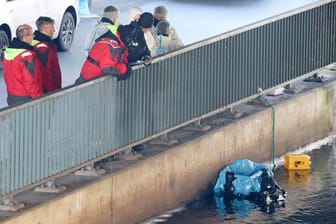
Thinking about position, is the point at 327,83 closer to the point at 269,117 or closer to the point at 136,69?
the point at 269,117

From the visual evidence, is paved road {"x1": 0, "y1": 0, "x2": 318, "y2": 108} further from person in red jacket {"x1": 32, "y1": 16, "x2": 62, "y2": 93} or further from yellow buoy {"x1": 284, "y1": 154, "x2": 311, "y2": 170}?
person in red jacket {"x1": 32, "y1": 16, "x2": 62, "y2": 93}

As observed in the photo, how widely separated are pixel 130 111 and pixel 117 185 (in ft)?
2.98

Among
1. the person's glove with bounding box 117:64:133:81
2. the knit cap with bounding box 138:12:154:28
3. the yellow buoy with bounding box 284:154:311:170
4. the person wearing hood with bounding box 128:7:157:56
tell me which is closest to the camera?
the person's glove with bounding box 117:64:133:81

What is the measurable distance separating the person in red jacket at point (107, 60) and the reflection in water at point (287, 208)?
6.96 ft

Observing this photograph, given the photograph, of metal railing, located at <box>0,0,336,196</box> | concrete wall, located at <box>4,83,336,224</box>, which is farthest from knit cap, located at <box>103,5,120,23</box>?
concrete wall, located at <box>4,83,336,224</box>

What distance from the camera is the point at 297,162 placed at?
73.4 feet

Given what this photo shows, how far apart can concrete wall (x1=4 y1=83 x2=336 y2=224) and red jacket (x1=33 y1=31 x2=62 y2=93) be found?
1237 millimetres

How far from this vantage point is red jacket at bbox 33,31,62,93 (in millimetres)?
18609

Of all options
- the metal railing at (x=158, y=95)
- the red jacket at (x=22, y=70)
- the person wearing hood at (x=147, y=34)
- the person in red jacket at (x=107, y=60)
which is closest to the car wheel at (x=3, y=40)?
the metal railing at (x=158, y=95)

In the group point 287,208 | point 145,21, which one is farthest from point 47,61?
point 287,208

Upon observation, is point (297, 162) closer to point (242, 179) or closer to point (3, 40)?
point (242, 179)

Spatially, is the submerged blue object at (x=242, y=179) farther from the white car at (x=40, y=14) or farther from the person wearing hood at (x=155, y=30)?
the white car at (x=40, y=14)

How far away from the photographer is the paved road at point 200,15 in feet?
93.7

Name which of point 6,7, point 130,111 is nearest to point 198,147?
point 130,111
